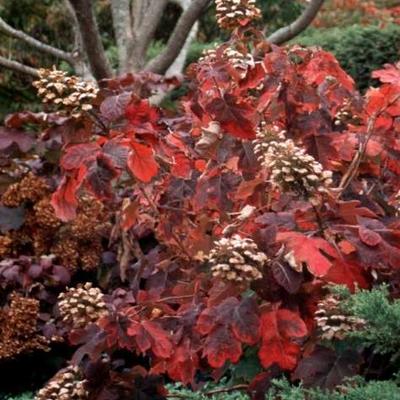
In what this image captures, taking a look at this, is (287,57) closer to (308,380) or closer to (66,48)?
(308,380)

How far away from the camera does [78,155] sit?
7.66 ft

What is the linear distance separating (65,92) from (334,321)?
88 centimetres

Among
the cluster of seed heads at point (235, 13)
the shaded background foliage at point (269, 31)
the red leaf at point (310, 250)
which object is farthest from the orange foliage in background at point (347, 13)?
the red leaf at point (310, 250)

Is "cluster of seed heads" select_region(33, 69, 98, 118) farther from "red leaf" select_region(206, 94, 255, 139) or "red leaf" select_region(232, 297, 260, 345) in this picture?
"red leaf" select_region(232, 297, 260, 345)

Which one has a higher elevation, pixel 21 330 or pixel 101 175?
pixel 101 175

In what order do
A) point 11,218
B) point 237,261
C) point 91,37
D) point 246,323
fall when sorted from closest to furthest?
point 237,261, point 246,323, point 11,218, point 91,37

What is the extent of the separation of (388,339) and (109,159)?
0.85m

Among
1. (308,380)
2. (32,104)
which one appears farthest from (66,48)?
(308,380)

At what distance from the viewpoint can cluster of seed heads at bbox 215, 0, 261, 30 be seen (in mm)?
2830

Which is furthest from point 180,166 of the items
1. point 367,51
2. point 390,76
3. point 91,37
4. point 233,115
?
point 367,51

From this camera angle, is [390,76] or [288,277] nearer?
[288,277]

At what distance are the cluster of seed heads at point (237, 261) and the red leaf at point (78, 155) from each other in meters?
0.44

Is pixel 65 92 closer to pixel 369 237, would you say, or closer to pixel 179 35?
pixel 369 237

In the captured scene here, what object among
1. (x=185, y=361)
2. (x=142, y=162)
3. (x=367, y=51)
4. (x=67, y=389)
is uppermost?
(x=142, y=162)
